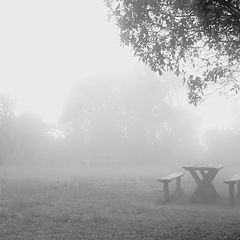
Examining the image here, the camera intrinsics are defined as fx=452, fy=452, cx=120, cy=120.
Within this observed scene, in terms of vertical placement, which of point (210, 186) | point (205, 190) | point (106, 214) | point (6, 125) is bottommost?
point (106, 214)

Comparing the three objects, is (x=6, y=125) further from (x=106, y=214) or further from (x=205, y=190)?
(x=106, y=214)

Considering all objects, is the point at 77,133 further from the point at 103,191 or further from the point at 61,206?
the point at 61,206

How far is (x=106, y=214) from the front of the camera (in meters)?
13.6

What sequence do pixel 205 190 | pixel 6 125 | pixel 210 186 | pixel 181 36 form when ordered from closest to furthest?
pixel 181 36 → pixel 205 190 → pixel 210 186 → pixel 6 125

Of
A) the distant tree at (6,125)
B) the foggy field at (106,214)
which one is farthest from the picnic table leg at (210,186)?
the distant tree at (6,125)

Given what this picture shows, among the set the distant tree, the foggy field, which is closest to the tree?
the foggy field

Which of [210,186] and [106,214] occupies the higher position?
[210,186]

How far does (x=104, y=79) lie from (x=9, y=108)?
13346 millimetres

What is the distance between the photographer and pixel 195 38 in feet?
39.7

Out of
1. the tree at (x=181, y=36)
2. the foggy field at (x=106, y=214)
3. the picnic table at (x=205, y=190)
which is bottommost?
the foggy field at (x=106, y=214)

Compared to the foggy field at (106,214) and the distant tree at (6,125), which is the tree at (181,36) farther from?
the distant tree at (6,125)

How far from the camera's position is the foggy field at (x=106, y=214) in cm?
1084

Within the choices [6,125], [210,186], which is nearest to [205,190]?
[210,186]

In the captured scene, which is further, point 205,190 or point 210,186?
point 210,186
